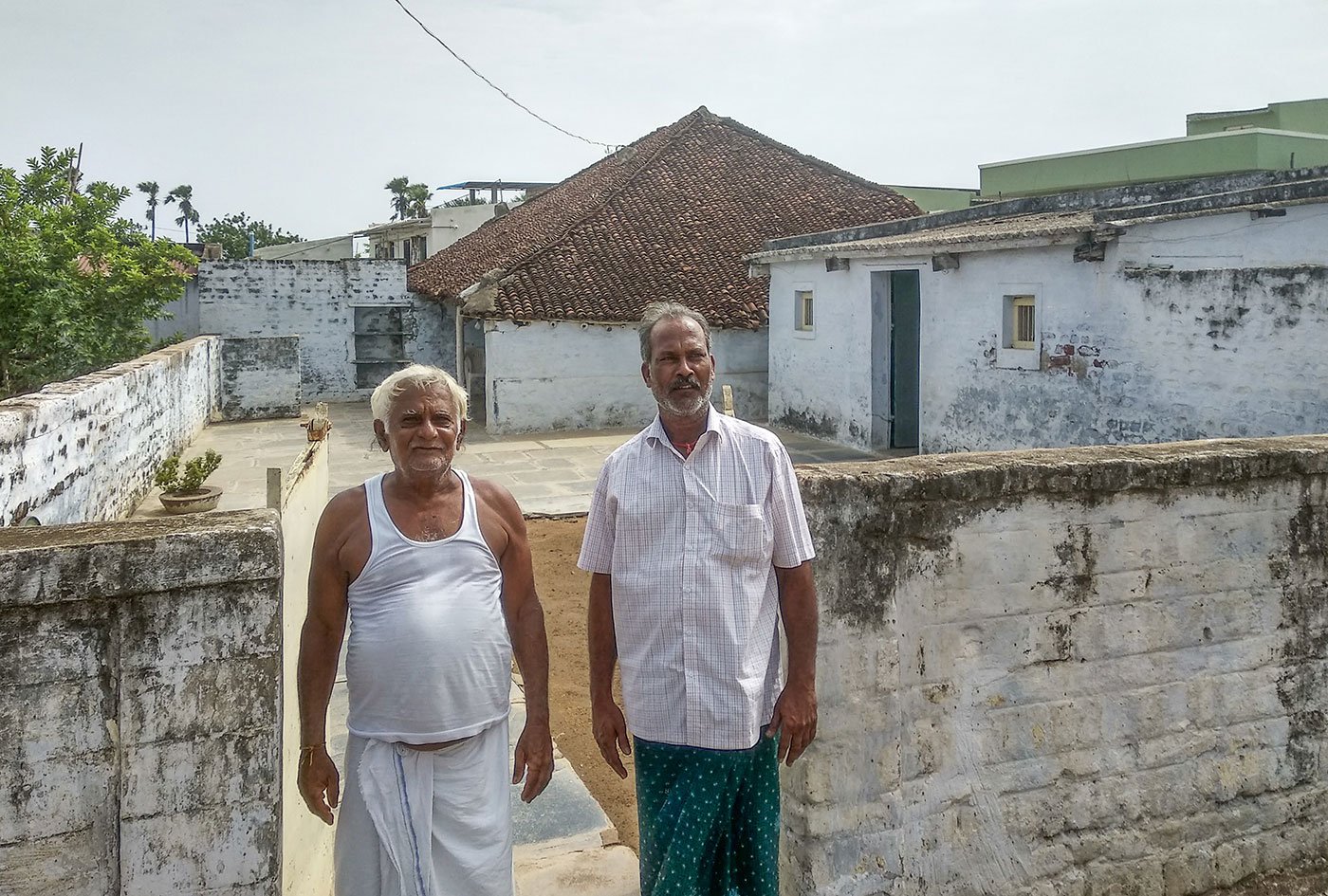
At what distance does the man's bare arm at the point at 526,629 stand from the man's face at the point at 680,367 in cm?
48

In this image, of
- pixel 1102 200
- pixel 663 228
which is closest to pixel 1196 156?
pixel 1102 200

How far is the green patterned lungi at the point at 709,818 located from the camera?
100 inches

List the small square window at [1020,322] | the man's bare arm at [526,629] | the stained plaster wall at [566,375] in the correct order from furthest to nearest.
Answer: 1. the stained plaster wall at [566,375]
2. the small square window at [1020,322]
3. the man's bare arm at [526,629]

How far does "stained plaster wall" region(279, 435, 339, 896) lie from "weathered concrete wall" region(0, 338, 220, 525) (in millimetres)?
4236

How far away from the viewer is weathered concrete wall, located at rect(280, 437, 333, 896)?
268 centimetres

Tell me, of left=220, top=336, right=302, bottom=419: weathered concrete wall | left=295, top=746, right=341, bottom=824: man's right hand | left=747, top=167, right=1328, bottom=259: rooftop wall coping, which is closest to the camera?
left=295, top=746, right=341, bottom=824: man's right hand

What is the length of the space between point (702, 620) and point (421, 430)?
2.71 feet

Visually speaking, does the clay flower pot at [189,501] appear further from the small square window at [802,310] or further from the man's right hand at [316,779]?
the small square window at [802,310]

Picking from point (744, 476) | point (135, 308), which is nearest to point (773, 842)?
point (744, 476)

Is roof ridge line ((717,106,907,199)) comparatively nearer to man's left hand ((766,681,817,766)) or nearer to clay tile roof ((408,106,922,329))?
clay tile roof ((408,106,922,329))

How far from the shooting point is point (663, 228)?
22.2 m

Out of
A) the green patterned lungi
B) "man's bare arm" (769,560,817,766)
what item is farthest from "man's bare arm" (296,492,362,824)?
"man's bare arm" (769,560,817,766)

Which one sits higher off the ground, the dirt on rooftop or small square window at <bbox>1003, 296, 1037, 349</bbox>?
small square window at <bbox>1003, 296, 1037, 349</bbox>

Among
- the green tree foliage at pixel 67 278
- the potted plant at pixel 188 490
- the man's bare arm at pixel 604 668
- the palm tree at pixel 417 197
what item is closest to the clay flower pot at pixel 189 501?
the potted plant at pixel 188 490
